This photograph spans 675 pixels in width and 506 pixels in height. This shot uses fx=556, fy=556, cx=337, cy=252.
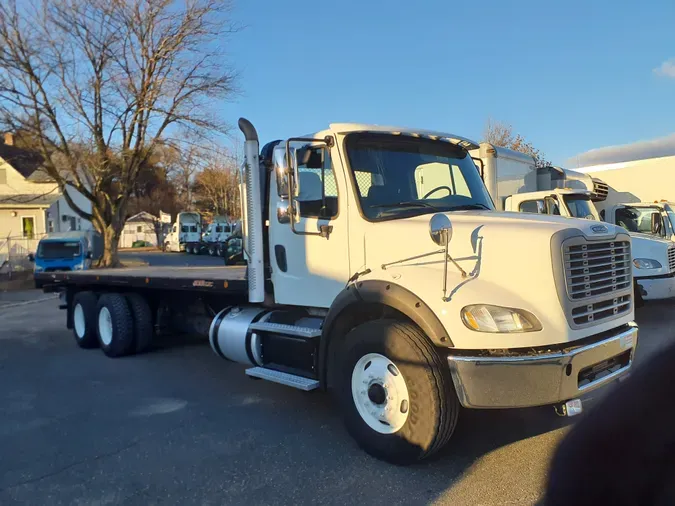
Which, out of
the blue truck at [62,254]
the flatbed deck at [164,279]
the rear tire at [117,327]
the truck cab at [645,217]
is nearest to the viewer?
the flatbed deck at [164,279]

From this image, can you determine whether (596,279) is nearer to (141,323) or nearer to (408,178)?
(408,178)

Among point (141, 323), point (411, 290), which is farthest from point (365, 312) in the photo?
point (141, 323)

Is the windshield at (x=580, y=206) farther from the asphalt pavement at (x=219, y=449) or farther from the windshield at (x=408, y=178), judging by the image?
the asphalt pavement at (x=219, y=449)

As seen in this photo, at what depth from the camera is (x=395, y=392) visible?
164 inches

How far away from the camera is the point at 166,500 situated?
150 inches

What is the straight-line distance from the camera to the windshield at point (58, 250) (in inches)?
776

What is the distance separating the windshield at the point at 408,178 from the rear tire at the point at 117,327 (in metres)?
5.18

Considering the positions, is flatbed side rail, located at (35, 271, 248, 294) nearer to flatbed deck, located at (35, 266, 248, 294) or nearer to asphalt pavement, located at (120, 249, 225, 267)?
flatbed deck, located at (35, 266, 248, 294)

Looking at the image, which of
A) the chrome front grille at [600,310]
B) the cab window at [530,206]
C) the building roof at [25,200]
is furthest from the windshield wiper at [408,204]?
the building roof at [25,200]

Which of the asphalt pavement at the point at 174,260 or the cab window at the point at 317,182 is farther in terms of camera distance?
the asphalt pavement at the point at 174,260

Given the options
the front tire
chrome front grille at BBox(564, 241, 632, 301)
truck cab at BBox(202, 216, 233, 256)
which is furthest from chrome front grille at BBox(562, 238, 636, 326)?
truck cab at BBox(202, 216, 233, 256)

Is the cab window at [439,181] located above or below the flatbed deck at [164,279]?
above

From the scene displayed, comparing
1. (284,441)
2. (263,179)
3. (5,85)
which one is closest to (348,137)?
(263,179)

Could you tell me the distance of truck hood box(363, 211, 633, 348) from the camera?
3.80 metres
